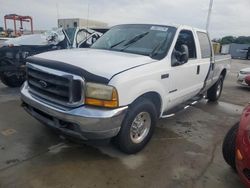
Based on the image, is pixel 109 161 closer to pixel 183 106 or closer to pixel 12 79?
pixel 183 106

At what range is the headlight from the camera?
284 cm

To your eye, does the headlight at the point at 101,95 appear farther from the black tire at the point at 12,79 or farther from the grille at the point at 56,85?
the black tire at the point at 12,79

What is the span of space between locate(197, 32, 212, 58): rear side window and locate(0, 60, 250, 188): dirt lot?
1.59 m

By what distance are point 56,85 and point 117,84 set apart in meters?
0.80

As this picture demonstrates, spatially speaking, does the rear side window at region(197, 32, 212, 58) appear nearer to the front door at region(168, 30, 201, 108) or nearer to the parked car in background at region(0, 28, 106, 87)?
the front door at region(168, 30, 201, 108)

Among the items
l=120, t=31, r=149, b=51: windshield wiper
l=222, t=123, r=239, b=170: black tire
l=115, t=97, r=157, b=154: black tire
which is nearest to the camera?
l=222, t=123, r=239, b=170: black tire

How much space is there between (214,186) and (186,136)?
1.45 m

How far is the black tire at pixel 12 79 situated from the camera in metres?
6.77

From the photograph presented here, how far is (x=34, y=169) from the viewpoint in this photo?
3068mm

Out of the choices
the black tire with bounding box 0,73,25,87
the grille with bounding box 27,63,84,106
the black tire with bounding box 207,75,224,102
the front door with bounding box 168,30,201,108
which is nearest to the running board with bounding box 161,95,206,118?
the front door with bounding box 168,30,201,108

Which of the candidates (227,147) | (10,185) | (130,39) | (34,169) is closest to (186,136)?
(227,147)

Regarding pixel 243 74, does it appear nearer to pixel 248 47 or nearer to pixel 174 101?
pixel 174 101

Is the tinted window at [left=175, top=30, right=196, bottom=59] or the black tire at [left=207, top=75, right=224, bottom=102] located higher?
the tinted window at [left=175, top=30, right=196, bottom=59]

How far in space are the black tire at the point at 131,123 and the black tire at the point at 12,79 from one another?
4803 mm
